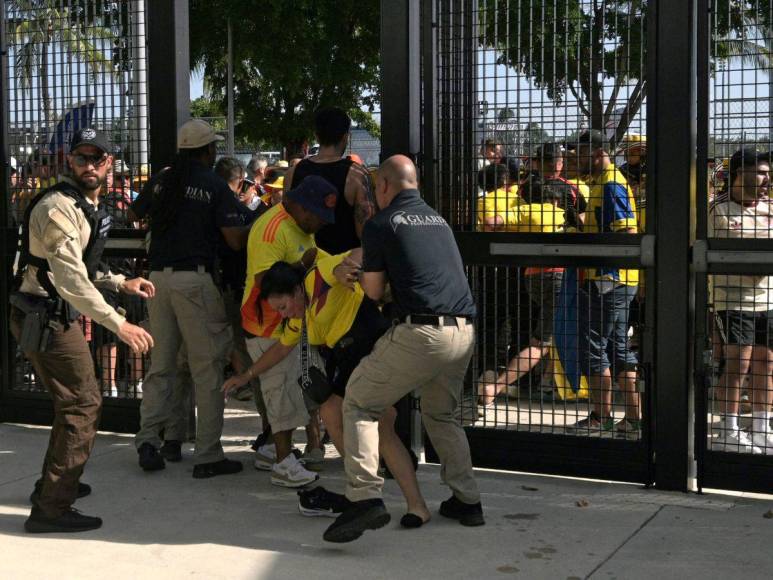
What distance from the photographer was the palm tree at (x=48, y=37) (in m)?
8.01

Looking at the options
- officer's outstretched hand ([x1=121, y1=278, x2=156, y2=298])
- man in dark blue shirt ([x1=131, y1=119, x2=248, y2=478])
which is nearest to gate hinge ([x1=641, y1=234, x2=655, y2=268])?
man in dark blue shirt ([x1=131, y1=119, x2=248, y2=478])

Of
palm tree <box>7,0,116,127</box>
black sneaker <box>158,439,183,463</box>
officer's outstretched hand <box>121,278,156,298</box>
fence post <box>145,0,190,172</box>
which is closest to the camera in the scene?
officer's outstretched hand <box>121,278,156,298</box>

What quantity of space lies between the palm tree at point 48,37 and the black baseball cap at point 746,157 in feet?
13.6

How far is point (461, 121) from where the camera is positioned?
6.83 metres

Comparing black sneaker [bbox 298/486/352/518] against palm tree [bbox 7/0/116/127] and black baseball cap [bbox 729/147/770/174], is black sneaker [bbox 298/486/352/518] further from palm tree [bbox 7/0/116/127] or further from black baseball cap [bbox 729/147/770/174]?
palm tree [bbox 7/0/116/127]

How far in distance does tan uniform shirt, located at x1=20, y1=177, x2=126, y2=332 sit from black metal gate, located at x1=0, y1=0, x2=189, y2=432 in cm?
210

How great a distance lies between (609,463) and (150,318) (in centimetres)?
284

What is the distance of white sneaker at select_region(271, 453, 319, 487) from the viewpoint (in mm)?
6461

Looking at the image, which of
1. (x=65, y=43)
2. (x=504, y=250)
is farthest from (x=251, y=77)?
(x=504, y=250)

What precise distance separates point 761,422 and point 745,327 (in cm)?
51

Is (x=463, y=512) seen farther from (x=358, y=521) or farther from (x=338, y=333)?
(x=338, y=333)

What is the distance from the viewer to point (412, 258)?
5.29 metres

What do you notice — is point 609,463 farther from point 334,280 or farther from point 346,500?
point 334,280

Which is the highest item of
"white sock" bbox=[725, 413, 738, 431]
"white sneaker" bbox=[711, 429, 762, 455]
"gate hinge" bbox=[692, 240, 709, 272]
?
"gate hinge" bbox=[692, 240, 709, 272]
